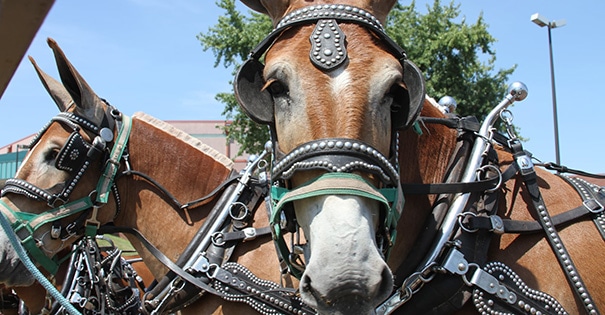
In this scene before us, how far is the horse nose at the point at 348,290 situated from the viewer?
185cm

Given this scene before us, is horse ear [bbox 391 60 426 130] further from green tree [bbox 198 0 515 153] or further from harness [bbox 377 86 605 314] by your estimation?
green tree [bbox 198 0 515 153]

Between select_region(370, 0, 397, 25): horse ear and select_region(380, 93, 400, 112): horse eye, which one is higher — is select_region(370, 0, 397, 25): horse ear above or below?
above

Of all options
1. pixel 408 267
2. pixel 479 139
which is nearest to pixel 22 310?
pixel 408 267

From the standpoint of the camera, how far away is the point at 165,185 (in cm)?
382

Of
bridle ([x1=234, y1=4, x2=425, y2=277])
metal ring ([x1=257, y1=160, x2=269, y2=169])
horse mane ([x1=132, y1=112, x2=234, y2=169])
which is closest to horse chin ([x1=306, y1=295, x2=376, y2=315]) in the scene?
bridle ([x1=234, y1=4, x2=425, y2=277])

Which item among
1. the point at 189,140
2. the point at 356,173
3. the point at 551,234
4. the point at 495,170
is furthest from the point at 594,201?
the point at 189,140

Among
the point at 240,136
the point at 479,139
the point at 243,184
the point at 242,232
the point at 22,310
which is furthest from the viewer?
the point at 240,136

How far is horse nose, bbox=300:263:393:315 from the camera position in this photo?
1847 mm

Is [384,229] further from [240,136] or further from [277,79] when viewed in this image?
[240,136]

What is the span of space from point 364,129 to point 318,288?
658 mm

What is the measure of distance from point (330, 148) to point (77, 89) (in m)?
2.53

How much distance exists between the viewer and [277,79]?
228cm

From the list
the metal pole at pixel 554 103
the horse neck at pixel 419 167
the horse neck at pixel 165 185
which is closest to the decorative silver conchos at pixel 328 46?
the horse neck at pixel 419 167

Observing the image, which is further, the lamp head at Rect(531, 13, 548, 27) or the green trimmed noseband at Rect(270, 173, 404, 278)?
the lamp head at Rect(531, 13, 548, 27)
